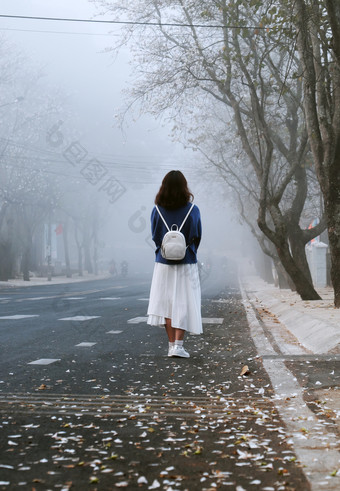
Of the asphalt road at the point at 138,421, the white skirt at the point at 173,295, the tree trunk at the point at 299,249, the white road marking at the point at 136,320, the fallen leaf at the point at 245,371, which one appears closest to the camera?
the asphalt road at the point at 138,421

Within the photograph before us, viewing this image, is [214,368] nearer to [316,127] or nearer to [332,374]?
[332,374]

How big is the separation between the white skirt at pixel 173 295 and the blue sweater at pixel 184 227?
0.36ft

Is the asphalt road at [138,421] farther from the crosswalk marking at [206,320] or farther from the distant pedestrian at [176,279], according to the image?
the crosswalk marking at [206,320]

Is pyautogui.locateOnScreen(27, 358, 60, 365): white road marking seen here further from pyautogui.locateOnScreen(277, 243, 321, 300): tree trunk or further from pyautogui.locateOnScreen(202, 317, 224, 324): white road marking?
pyautogui.locateOnScreen(277, 243, 321, 300): tree trunk

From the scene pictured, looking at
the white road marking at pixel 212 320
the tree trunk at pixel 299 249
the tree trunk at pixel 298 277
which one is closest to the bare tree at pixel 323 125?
the white road marking at pixel 212 320

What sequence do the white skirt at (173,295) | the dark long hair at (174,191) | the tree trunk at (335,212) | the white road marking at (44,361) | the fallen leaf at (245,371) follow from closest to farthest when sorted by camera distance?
the fallen leaf at (245,371), the white road marking at (44,361), the dark long hair at (174,191), the white skirt at (173,295), the tree trunk at (335,212)

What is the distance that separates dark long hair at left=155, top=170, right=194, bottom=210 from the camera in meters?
8.12

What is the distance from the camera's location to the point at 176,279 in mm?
8242

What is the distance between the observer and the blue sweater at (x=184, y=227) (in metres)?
8.20

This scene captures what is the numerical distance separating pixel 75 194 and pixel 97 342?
161 feet

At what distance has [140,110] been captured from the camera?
68.7ft

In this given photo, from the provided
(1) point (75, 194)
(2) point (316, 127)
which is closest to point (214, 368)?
(2) point (316, 127)

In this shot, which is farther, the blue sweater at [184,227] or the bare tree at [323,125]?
the bare tree at [323,125]

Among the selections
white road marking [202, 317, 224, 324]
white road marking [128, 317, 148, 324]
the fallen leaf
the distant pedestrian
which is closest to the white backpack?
the distant pedestrian
